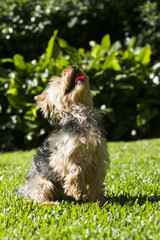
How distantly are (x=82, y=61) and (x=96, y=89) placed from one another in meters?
0.82

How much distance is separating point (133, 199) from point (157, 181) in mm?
831

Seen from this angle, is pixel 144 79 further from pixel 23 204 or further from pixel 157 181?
pixel 23 204

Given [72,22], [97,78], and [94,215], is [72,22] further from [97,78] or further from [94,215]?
[94,215]

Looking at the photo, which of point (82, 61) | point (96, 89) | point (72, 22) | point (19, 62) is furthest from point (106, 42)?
point (19, 62)

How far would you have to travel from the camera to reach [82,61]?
795cm

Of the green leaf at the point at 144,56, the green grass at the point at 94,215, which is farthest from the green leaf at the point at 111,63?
the green grass at the point at 94,215

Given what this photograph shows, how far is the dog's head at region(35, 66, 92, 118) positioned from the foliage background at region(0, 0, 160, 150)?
12.7 feet

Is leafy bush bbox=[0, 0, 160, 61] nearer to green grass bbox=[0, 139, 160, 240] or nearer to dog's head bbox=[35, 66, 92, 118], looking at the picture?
green grass bbox=[0, 139, 160, 240]

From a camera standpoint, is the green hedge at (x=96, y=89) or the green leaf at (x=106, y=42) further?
the green leaf at (x=106, y=42)

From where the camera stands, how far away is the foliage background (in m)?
7.98

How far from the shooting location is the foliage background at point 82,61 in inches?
314

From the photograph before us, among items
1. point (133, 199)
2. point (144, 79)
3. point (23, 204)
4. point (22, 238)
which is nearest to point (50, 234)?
point (22, 238)

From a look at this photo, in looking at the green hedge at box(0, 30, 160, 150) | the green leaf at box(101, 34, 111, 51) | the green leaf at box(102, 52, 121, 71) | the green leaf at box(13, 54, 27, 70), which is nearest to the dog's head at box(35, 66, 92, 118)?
the green hedge at box(0, 30, 160, 150)

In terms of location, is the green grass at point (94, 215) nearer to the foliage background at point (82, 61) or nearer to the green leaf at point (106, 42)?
the foliage background at point (82, 61)
